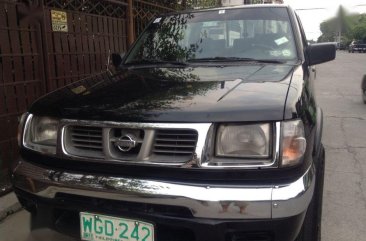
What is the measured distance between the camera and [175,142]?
2076 mm

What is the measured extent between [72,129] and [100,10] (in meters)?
4.31

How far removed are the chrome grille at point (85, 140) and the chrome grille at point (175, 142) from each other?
0.34 m

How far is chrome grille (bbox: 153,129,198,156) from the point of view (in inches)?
80.5

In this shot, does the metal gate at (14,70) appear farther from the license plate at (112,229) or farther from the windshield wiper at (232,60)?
the license plate at (112,229)

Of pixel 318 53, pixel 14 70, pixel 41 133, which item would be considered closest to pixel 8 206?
pixel 14 70

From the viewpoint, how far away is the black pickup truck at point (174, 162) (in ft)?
6.44

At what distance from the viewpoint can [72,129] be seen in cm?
231

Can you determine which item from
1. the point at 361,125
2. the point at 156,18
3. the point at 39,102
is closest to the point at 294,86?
the point at 39,102

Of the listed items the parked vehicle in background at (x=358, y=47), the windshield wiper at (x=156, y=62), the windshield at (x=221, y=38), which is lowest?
the parked vehicle in background at (x=358, y=47)

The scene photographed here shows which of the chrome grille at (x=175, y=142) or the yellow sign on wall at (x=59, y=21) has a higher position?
the yellow sign on wall at (x=59, y=21)

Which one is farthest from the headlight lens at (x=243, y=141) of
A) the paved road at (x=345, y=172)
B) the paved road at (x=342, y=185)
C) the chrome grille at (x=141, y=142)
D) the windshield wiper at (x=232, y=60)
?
the paved road at (x=345, y=172)

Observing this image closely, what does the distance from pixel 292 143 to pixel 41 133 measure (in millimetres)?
1442

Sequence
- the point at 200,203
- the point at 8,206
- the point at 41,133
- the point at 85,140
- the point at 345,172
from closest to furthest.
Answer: the point at 200,203
the point at 85,140
the point at 41,133
the point at 8,206
the point at 345,172

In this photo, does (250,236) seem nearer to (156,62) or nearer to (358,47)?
(156,62)
